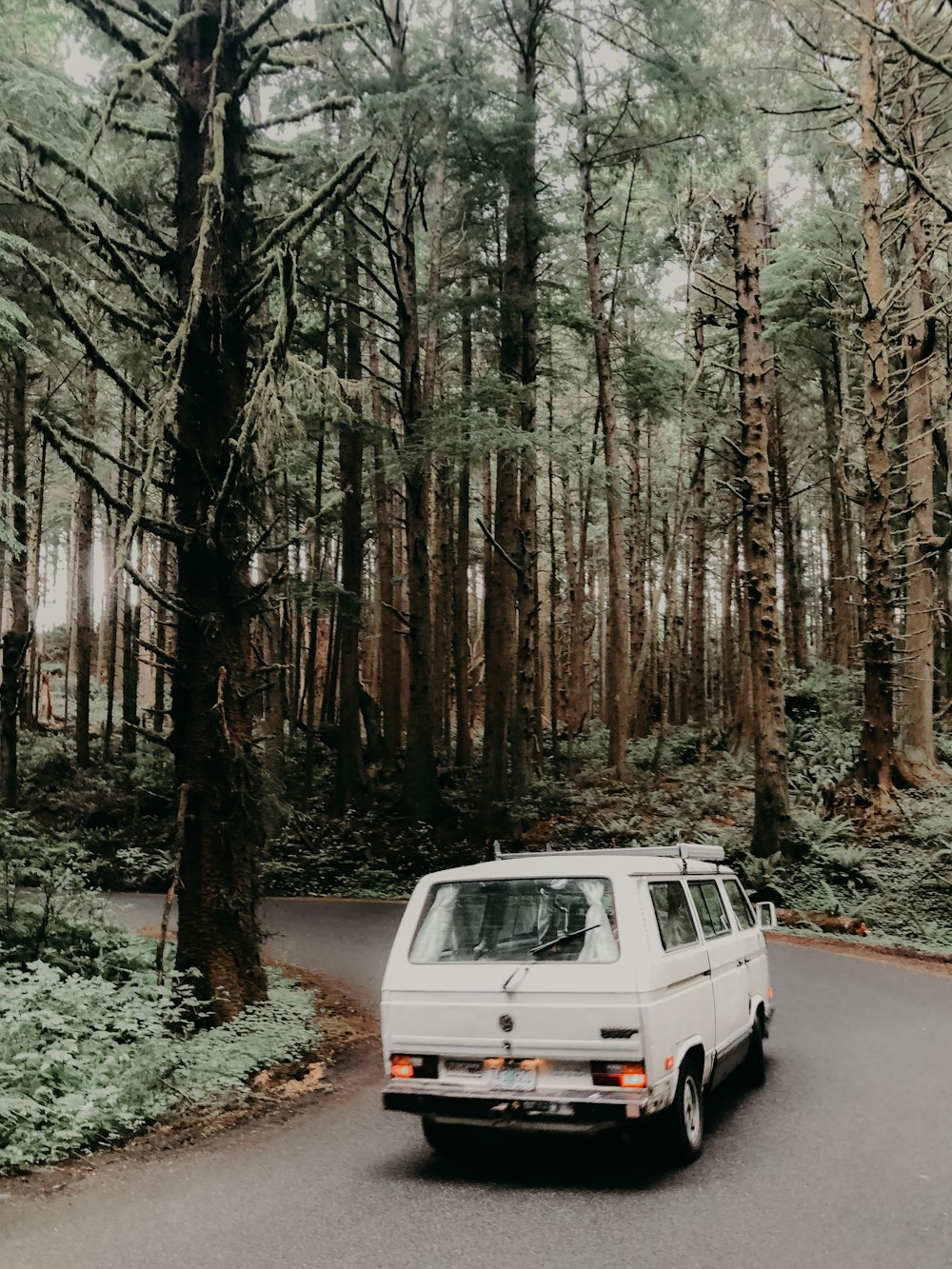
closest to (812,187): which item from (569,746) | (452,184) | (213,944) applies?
(452,184)

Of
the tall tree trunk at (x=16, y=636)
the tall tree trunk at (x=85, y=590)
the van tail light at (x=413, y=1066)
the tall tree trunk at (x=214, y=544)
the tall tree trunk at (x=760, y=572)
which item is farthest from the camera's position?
the tall tree trunk at (x=85, y=590)

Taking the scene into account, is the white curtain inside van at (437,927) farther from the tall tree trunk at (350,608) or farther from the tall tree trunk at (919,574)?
the tall tree trunk at (350,608)

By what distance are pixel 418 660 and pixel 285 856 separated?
5010 millimetres

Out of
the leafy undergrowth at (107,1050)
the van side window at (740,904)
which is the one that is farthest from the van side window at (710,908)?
the leafy undergrowth at (107,1050)

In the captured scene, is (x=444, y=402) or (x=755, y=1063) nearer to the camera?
(x=755, y=1063)

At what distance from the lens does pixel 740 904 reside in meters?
8.52

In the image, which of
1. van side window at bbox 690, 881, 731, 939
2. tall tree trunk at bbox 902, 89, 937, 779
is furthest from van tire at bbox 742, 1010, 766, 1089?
tall tree trunk at bbox 902, 89, 937, 779

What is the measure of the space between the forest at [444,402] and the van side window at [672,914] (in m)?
4.44

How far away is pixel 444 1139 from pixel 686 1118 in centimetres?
160

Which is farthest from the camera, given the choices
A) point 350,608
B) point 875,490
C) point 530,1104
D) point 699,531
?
point 699,531

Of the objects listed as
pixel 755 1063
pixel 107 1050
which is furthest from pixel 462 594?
pixel 107 1050

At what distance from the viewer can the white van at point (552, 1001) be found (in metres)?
5.48

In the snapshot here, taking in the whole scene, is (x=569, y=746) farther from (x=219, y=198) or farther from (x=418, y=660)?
(x=219, y=198)

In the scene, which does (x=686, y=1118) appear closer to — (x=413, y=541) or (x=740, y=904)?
(x=740, y=904)
